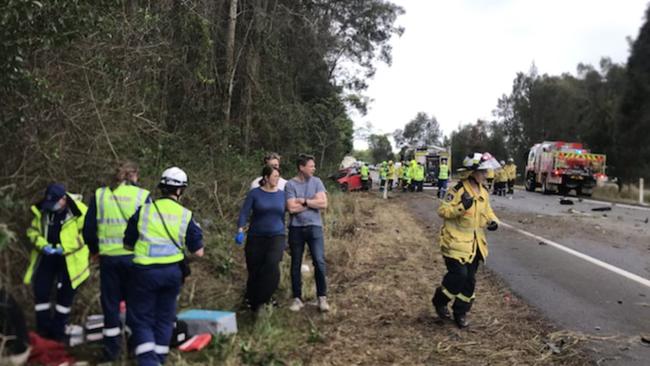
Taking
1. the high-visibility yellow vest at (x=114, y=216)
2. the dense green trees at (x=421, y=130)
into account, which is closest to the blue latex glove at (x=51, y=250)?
the high-visibility yellow vest at (x=114, y=216)

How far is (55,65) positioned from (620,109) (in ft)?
161

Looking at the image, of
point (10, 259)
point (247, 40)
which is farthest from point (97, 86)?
point (247, 40)

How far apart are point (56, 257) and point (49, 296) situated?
0.35m

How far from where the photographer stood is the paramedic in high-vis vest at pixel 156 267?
4.55 metres

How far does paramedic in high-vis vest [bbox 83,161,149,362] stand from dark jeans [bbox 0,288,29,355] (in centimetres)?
61

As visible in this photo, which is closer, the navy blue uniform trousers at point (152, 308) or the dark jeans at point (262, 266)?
the navy blue uniform trousers at point (152, 308)

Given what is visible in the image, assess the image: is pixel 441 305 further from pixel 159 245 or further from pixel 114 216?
pixel 114 216

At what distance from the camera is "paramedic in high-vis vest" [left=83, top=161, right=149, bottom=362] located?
15.9ft

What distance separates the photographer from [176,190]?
4820 mm

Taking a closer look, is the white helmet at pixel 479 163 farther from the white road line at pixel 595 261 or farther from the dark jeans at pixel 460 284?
the white road line at pixel 595 261

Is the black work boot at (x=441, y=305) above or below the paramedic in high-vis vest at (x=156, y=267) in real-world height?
below

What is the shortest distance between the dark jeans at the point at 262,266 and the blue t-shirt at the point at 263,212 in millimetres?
76

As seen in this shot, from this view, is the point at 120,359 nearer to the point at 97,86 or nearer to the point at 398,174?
the point at 97,86

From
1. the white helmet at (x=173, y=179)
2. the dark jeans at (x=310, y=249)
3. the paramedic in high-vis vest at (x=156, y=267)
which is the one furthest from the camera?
the dark jeans at (x=310, y=249)
